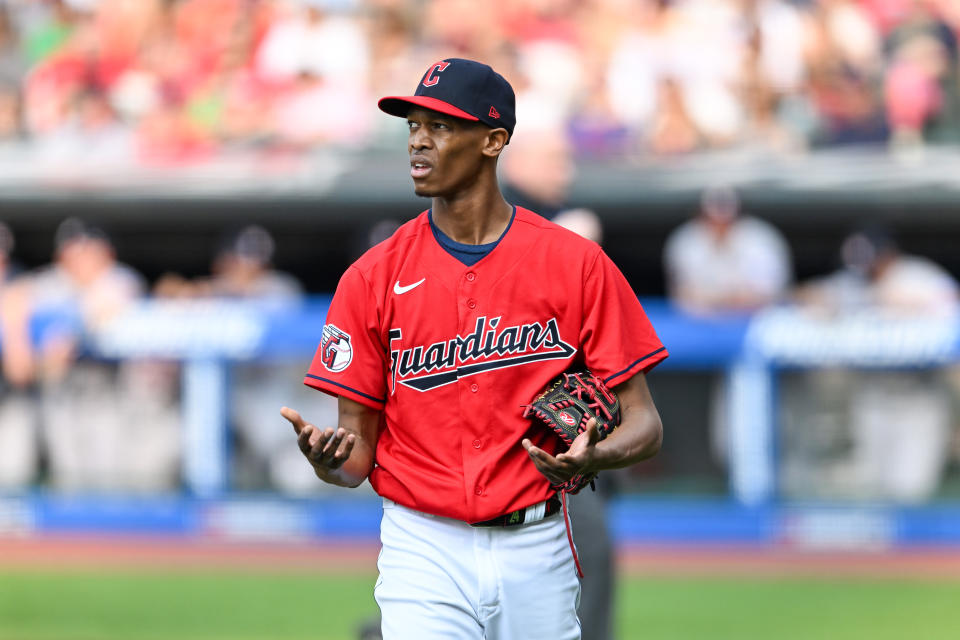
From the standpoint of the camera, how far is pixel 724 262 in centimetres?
866

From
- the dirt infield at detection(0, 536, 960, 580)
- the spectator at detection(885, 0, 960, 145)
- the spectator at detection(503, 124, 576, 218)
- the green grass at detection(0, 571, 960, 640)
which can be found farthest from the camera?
the spectator at detection(885, 0, 960, 145)

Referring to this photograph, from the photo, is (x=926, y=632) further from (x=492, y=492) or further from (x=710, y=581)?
(x=492, y=492)

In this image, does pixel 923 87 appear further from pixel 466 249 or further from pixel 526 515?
pixel 526 515

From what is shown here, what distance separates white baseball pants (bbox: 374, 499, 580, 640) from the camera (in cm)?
266

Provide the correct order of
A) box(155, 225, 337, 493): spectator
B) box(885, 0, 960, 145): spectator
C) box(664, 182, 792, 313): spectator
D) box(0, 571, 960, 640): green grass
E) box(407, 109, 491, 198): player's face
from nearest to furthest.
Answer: box(407, 109, 491, 198): player's face → box(0, 571, 960, 640): green grass → box(155, 225, 337, 493): spectator → box(664, 182, 792, 313): spectator → box(885, 0, 960, 145): spectator

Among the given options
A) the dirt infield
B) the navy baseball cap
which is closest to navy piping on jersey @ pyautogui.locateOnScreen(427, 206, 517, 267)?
the navy baseball cap

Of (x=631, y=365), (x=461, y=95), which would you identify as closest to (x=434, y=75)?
(x=461, y=95)

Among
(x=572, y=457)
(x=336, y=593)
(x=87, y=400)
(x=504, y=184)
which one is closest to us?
(x=572, y=457)

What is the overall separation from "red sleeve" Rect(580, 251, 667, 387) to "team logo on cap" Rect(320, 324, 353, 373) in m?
0.48

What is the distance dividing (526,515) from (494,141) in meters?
0.76

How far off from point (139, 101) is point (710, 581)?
592cm

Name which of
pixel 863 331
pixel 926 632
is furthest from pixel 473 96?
pixel 863 331

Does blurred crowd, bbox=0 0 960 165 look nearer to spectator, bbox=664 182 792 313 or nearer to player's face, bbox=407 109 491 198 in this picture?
spectator, bbox=664 182 792 313

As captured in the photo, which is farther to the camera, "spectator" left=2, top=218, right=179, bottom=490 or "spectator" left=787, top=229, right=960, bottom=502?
"spectator" left=2, top=218, right=179, bottom=490
